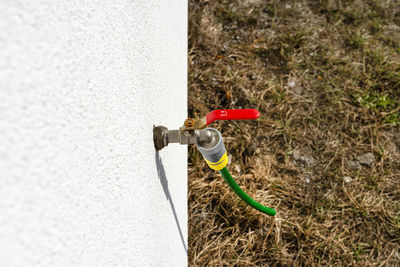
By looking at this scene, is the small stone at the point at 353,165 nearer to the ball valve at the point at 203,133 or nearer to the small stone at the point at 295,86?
the small stone at the point at 295,86

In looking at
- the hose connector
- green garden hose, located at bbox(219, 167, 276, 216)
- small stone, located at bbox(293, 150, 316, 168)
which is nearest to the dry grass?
small stone, located at bbox(293, 150, 316, 168)

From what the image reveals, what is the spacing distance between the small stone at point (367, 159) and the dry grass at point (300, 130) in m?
0.02

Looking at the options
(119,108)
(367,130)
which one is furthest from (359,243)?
(119,108)

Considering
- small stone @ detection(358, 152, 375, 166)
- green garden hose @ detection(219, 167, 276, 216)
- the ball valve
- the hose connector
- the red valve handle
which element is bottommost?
small stone @ detection(358, 152, 375, 166)

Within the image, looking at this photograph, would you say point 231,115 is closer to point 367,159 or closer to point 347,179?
point 347,179

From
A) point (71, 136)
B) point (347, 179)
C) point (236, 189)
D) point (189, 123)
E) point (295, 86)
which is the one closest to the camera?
point (71, 136)

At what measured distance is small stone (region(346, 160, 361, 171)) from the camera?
1418mm

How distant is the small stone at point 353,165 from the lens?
142 centimetres

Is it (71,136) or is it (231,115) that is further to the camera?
(231,115)

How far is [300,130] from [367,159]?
39cm

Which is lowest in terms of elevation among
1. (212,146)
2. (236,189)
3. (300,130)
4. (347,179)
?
(347,179)

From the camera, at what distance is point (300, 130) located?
1469 mm

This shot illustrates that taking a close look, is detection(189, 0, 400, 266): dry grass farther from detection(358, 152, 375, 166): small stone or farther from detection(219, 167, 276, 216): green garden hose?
detection(219, 167, 276, 216): green garden hose

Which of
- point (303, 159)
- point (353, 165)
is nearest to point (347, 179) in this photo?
point (353, 165)
